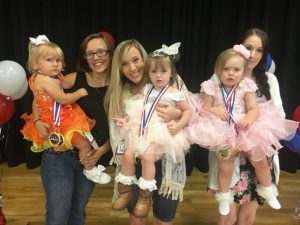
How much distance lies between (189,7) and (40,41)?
2.49 m

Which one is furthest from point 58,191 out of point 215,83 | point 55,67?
point 215,83

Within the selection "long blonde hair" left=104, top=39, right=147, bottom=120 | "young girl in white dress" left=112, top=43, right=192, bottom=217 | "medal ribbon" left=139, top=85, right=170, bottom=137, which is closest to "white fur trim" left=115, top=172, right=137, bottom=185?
"young girl in white dress" left=112, top=43, right=192, bottom=217

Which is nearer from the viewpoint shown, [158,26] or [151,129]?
[151,129]

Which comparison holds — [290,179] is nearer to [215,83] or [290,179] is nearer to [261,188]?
[261,188]

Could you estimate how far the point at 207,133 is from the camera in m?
2.08

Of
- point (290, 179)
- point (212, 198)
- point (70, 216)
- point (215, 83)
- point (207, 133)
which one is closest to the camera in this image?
point (207, 133)

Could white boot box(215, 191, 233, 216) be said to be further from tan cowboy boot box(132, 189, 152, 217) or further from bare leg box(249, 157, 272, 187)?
tan cowboy boot box(132, 189, 152, 217)

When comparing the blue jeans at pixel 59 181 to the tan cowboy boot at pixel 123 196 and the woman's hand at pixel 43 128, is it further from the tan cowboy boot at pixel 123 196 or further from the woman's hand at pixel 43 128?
the tan cowboy boot at pixel 123 196

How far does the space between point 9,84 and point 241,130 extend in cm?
171

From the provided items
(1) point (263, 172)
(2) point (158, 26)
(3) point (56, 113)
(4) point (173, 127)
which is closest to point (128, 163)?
(4) point (173, 127)

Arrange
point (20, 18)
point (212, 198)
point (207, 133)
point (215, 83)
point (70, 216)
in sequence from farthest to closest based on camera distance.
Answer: point (20, 18), point (212, 198), point (70, 216), point (215, 83), point (207, 133)

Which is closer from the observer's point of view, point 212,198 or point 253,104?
point 253,104

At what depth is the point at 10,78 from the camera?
251 centimetres

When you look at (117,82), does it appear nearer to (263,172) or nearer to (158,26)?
(263,172)
